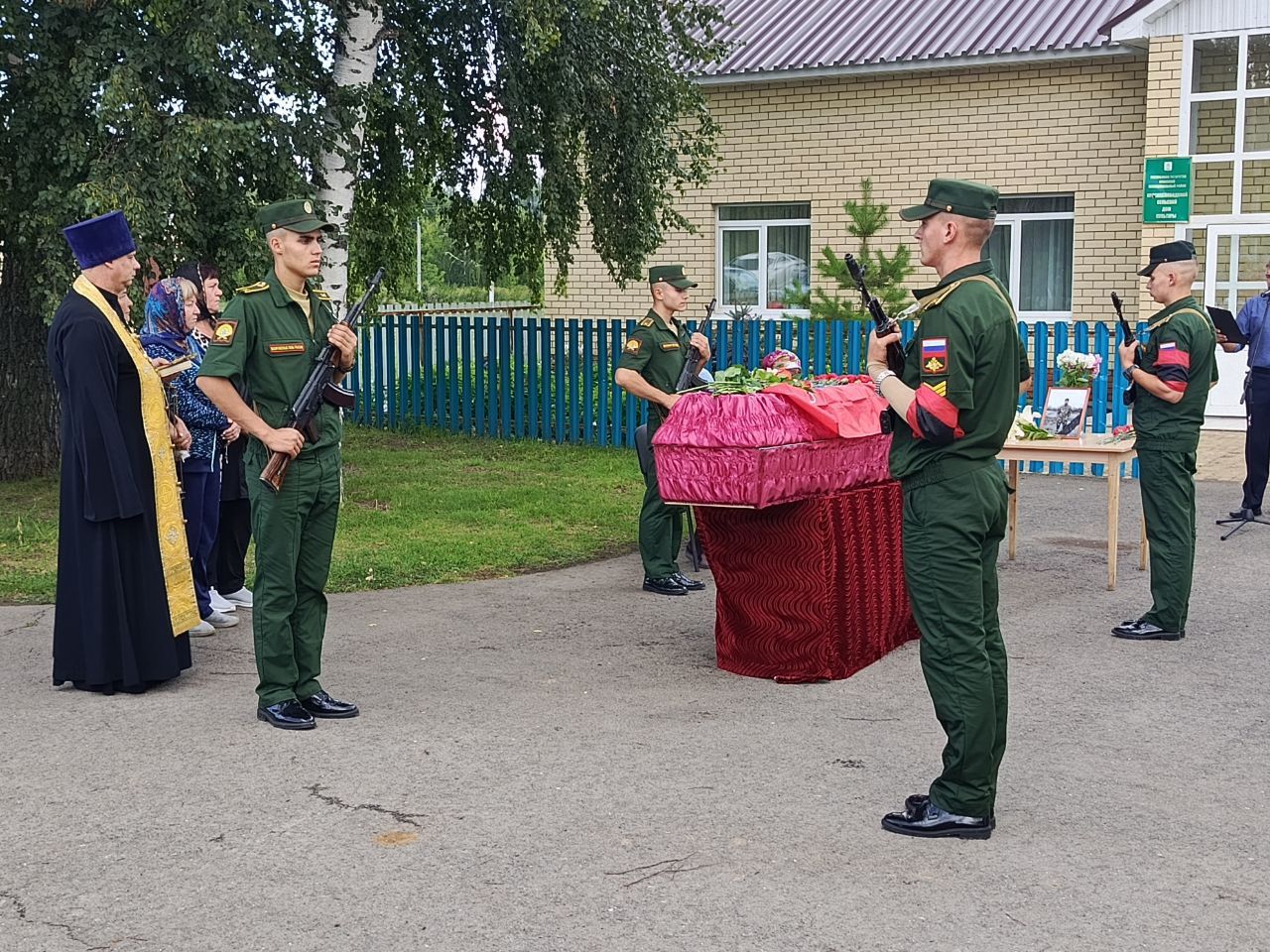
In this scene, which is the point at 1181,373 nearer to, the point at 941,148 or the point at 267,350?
the point at 267,350

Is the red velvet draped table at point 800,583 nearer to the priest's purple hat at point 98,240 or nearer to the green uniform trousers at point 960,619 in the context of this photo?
the green uniform trousers at point 960,619

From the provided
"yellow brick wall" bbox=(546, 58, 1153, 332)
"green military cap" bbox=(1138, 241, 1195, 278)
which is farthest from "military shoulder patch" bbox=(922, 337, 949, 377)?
"yellow brick wall" bbox=(546, 58, 1153, 332)

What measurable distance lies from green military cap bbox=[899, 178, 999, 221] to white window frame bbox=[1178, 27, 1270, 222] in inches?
507

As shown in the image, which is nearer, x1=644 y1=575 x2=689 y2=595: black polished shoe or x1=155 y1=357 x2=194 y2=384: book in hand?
x1=155 y1=357 x2=194 y2=384: book in hand

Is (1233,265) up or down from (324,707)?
up

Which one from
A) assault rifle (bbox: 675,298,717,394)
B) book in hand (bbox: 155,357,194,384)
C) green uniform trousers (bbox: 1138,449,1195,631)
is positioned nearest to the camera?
book in hand (bbox: 155,357,194,384)

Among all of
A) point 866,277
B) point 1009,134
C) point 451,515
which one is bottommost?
point 451,515

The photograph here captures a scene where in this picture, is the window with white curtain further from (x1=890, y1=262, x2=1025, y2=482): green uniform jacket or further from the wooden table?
(x1=890, y1=262, x2=1025, y2=482): green uniform jacket

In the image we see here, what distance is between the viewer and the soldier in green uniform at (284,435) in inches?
224

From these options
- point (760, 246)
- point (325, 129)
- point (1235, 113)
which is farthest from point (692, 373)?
point (760, 246)

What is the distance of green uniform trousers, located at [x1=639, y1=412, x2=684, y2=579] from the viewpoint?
8.70 m

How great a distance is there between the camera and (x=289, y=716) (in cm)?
594

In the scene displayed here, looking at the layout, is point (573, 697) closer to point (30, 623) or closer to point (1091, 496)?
point (30, 623)

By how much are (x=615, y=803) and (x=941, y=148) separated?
15.3m
